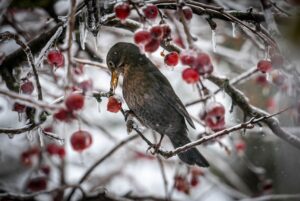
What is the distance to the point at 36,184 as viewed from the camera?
11.6ft

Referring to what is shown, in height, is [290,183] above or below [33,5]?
below

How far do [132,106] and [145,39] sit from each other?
1270 millimetres

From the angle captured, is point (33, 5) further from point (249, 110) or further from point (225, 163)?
point (225, 163)

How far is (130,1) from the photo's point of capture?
167cm

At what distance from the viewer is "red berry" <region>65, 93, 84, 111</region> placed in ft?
4.42

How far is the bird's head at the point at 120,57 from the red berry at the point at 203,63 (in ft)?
4.10

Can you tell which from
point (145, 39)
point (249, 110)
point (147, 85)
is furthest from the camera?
point (147, 85)

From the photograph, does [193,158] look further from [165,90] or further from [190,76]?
[190,76]

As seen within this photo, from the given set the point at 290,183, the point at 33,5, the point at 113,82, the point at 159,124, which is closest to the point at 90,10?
the point at 113,82

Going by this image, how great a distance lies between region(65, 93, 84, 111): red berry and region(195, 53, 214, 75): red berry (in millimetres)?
417

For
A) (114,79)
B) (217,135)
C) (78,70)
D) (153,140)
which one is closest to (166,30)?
(217,135)

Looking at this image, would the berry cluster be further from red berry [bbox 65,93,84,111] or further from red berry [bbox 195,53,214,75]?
red berry [bbox 65,93,84,111]

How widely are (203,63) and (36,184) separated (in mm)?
2492

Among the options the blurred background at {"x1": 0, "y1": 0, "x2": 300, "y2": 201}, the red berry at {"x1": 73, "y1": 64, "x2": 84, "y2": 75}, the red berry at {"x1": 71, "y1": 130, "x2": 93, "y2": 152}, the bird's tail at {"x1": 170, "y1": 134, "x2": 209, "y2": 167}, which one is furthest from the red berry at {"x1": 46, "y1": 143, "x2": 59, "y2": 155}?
the red berry at {"x1": 71, "y1": 130, "x2": 93, "y2": 152}
